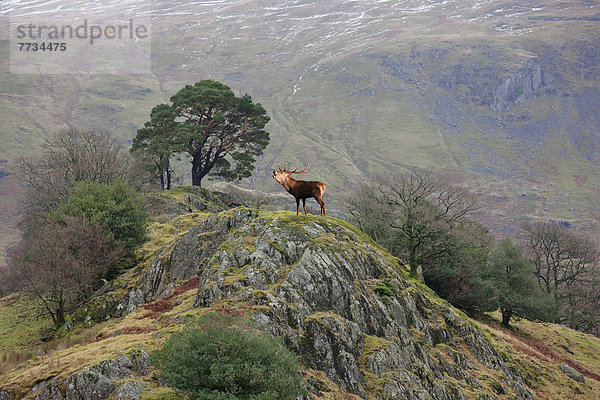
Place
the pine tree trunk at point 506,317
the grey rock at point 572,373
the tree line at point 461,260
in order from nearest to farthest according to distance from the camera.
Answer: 1. the grey rock at point 572,373
2. the tree line at point 461,260
3. the pine tree trunk at point 506,317

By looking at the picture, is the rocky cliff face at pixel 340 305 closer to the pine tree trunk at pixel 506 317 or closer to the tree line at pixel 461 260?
the tree line at pixel 461 260

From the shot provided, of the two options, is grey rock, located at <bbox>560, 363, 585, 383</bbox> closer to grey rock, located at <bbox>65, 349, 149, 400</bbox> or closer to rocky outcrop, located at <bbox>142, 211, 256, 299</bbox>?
rocky outcrop, located at <bbox>142, 211, 256, 299</bbox>

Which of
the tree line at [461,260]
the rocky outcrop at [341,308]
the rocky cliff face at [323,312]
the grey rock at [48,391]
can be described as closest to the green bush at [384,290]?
the rocky cliff face at [323,312]

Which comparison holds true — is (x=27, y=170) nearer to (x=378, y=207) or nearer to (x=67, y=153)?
(x=67, y=153)

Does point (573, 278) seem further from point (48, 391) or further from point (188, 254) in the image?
point (48, 391)

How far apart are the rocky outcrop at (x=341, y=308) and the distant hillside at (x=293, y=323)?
0.20 feet

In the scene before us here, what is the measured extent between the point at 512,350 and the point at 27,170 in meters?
52.6

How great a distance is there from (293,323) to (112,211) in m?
17.3

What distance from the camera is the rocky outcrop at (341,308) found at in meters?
16.4

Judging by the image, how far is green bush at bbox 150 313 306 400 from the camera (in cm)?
1061

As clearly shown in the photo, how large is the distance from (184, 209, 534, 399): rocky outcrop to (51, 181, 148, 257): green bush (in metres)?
6.88

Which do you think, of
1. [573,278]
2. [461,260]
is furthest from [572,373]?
[573,278]

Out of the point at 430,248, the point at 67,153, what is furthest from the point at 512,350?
the point at 67,153

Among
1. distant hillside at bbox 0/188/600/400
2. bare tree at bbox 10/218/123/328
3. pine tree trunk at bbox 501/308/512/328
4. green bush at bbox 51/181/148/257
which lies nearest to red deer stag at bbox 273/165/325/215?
distant hillside at bbox 0/188/600/400
